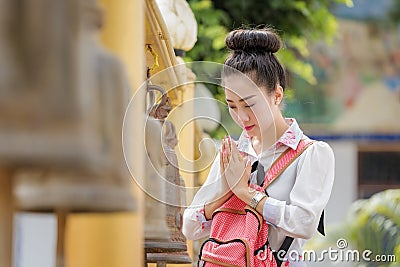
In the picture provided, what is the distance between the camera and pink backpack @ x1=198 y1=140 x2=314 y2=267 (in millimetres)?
3000

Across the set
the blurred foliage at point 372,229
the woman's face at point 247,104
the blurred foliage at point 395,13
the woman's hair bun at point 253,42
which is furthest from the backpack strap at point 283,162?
the blurred foliage at point 395,13

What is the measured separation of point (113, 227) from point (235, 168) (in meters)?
0.91

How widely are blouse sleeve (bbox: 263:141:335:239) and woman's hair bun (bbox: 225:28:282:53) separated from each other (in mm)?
341

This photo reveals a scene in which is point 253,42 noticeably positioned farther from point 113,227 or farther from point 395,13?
point 395,13

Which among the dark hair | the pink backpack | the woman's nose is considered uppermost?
the dark hair

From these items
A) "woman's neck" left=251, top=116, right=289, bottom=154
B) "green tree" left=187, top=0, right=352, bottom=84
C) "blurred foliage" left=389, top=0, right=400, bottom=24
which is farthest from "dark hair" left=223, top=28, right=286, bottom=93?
"blurred foliage" left=389, top=0, right=400, bottom=24

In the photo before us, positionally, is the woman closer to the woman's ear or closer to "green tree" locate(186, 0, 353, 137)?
the woman's ear

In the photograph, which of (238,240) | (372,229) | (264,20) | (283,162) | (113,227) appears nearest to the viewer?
(113,227)

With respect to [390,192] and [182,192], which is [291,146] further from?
[390,192]

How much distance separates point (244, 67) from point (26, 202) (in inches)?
70.4

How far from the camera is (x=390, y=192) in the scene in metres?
8.99

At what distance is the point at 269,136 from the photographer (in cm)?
320

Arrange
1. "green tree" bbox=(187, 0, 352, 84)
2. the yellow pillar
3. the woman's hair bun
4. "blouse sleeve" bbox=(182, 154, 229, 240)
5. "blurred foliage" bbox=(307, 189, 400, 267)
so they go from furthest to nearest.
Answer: "green tree" bbox=(187, 0, 352, 84) → "blurred foliage" bbox=(307, 189, 400, 267) → the woman's hair bun → "blouse sleeve" bbox=(182, 154, 229, 240) → the yellow pillar

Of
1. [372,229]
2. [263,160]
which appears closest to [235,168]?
[263,160]
